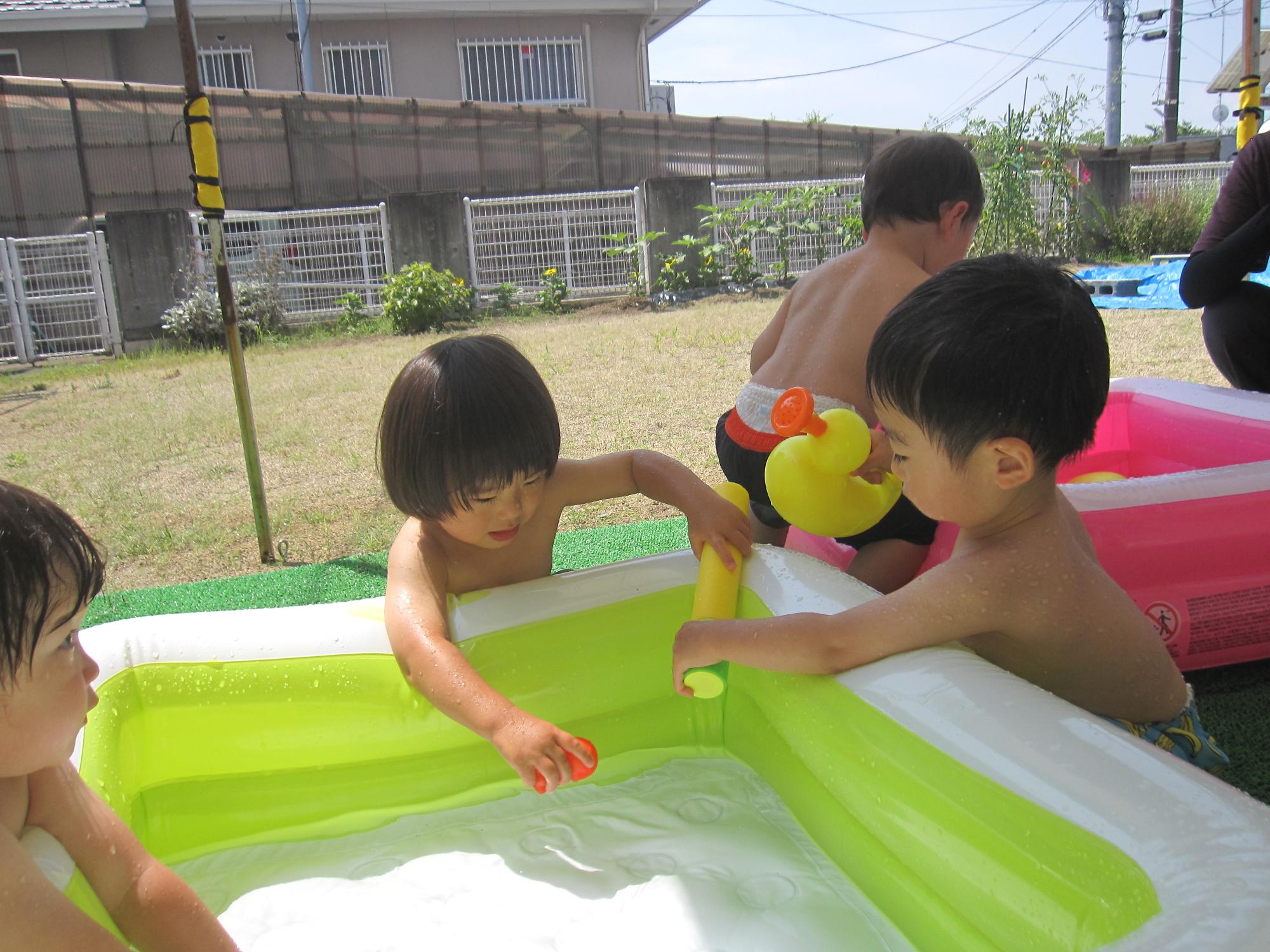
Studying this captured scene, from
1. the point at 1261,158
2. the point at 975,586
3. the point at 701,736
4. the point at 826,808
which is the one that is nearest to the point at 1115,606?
the point at 975,586

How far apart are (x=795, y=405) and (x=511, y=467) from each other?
508mm

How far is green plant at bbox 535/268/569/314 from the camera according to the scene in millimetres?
9539

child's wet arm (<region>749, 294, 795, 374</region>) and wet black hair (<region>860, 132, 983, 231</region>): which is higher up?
wet black hair (<region>860, 132, 983, 231</region>)

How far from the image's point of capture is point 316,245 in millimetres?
10008

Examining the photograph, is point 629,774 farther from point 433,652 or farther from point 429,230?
point 429,230

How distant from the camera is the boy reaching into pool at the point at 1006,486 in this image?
127cm

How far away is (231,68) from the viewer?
14.1 m

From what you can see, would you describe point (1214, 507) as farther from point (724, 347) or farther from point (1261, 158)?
point (724, 347)

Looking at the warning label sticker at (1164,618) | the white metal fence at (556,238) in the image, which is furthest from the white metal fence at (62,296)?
the warning label sticker at (1164,618)

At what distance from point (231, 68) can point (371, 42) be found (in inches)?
80.9

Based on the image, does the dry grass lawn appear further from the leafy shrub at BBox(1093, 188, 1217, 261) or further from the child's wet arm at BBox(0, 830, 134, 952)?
the leafy shrub at BBox(1093, 188, 1217, 261)

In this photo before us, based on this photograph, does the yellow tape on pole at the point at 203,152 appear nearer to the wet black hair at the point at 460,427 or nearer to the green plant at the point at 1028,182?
the wet black hair at the point at 460,427

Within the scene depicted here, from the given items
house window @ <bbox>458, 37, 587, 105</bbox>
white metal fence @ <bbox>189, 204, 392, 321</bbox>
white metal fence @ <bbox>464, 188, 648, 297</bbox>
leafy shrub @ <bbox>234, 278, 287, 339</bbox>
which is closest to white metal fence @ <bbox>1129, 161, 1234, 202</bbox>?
white metal fence @ <bbox>464, 188, 648, 297</bbox>

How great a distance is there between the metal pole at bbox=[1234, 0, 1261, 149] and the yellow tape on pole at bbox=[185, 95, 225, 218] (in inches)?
152
